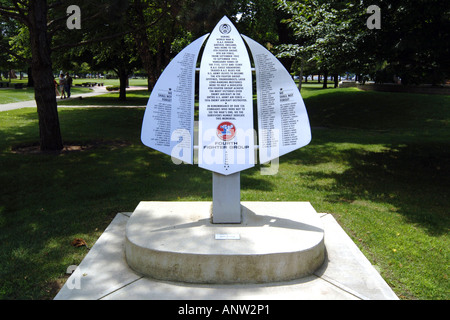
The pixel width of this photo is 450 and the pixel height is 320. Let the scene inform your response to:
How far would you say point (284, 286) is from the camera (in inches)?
147

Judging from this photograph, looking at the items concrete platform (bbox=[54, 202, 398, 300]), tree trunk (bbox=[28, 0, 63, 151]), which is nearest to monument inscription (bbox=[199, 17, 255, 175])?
concrete platform (bbox=[54, 202, 398, 300])

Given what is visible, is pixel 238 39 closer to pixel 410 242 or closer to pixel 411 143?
pixel 410 242

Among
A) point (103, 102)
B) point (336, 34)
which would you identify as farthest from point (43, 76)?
point (103, 102)

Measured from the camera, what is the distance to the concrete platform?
11.6 ft

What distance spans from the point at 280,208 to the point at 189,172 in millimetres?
3518

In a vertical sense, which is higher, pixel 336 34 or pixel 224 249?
Answer: pixel 336 34

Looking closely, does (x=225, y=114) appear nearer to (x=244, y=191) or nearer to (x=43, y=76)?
(x=244, y=191)

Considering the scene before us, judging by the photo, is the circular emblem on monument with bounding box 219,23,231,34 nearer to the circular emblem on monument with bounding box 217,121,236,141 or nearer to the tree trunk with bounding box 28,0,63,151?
the circular emblem on monument with bounding box 217,121,236,141

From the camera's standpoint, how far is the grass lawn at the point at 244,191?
4246 millimetres

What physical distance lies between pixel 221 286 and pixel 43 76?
7.23 meters

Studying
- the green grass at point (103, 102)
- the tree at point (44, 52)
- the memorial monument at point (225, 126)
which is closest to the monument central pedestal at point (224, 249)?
the memorial monument at point (225, 126)

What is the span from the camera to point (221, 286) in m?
3.74

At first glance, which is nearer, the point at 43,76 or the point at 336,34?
the point at 336,34
